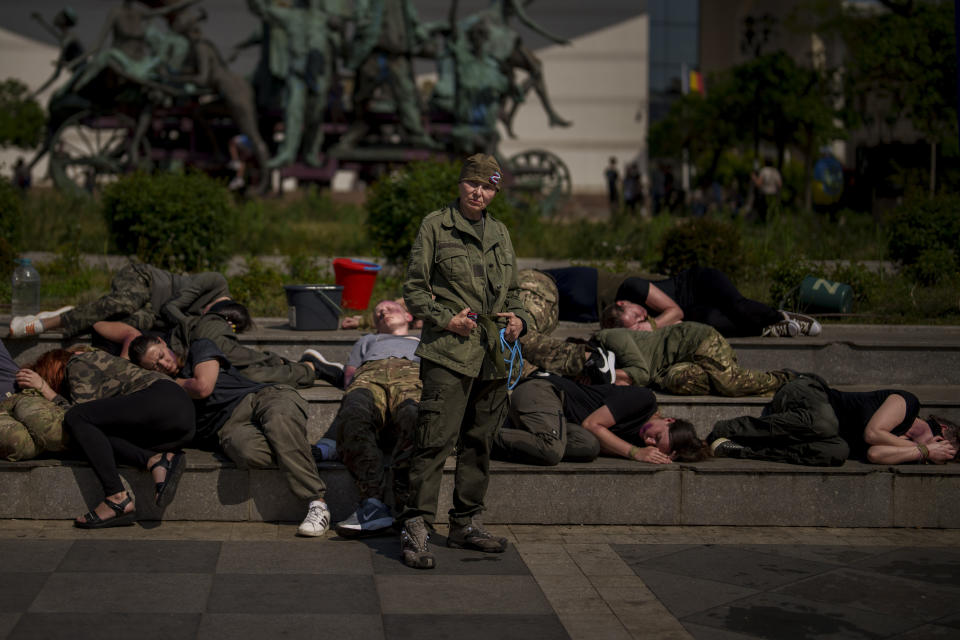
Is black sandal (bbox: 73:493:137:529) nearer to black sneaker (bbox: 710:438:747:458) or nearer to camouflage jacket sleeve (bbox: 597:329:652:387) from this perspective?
camouflage jacket sleeve (bbox: 597:329:652:387)

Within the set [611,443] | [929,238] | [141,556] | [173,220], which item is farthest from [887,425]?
[173,220]

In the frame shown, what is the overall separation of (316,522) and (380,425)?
2.47ft

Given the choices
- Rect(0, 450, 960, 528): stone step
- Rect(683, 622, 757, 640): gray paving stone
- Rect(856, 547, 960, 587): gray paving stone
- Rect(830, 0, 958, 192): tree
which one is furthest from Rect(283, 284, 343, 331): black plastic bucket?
Rect(830, 0, 958, 192): tree

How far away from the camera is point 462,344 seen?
5.31m

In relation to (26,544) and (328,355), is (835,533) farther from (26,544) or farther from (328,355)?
(26,544)

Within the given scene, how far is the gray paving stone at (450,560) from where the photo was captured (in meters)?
5.23

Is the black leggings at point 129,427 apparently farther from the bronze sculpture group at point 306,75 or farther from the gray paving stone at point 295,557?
the bronze sculpture group at point 306,75

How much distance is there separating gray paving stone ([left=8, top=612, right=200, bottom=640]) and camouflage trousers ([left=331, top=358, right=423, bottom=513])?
1483 mm

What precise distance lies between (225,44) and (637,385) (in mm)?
40542

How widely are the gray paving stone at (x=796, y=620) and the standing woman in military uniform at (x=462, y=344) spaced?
3.96 ft

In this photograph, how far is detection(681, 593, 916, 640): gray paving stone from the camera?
452cm

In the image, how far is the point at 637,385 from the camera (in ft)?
23.3

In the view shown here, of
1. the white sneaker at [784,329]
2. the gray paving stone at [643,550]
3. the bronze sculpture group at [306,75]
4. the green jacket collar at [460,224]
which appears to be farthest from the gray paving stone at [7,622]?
the bronze sculpture group at [306,75]

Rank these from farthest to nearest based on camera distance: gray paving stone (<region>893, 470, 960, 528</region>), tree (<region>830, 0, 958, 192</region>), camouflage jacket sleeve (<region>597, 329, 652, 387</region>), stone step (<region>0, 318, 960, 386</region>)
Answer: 1. tree (<region>830, 0, 958, 192</region>)
2. stone step (<region>0, 318, 960, 386</region>)
3. camouflage jacket sleeve (<region>597, 329, 652, 387</region>)
4. gray paving stone (<region>893, 470, 960, 528</region>)
